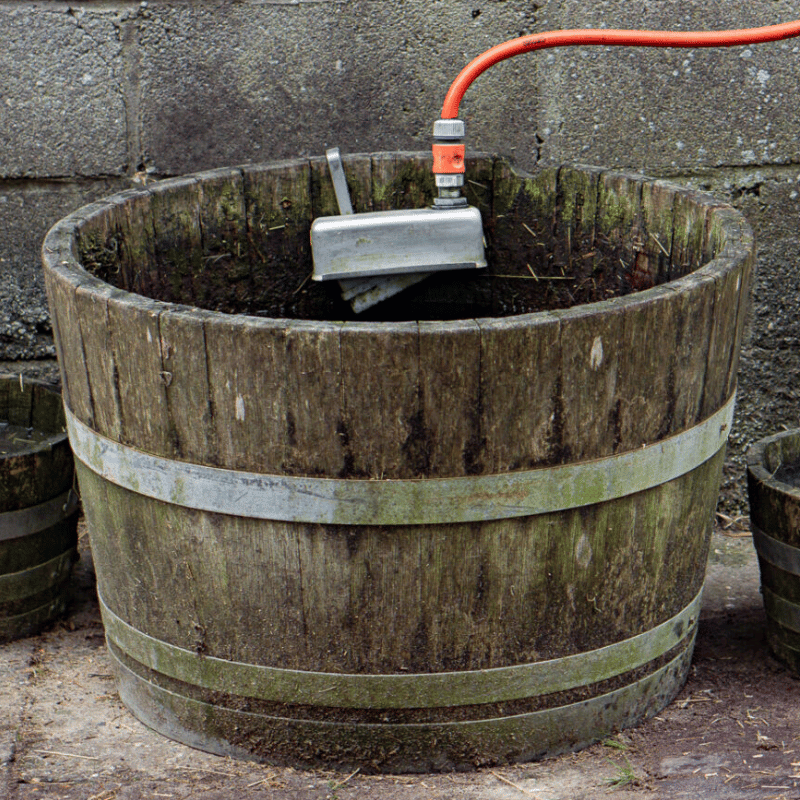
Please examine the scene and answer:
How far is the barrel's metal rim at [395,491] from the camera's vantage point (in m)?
1.95

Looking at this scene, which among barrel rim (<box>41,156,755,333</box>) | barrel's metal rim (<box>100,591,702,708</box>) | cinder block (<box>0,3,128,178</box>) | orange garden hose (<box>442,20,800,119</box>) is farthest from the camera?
cinder block (<box>0,3,128,178</box>)

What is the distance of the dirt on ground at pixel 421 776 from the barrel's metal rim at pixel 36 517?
33 centimetres

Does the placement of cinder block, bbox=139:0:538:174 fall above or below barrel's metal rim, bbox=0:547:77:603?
above

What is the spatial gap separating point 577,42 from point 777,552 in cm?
129

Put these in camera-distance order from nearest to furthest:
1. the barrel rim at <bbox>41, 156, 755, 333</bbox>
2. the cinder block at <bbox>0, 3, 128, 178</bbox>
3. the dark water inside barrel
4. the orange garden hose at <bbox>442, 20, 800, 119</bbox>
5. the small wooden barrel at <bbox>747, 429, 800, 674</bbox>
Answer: the barrel rim at <bbox>41, 156, 755, 333</bbox>
the small wooden barrel at <bbox>747, 429, 800, 674</bbox>
the orange garden hose at <bbox>442, 20, 800, 119</bbox>
the dark water inside barrel
the cinder block at <bbox>0, 3, 128, 178</bbox>

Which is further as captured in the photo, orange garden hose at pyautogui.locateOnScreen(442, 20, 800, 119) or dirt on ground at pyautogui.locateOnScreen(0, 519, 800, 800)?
orange garden hose at pyautogui.locateOnScreen(442, 20, 800, 119)

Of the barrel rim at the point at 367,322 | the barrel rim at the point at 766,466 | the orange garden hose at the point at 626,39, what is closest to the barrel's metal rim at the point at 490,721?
the barrel rim at the point at 766,466

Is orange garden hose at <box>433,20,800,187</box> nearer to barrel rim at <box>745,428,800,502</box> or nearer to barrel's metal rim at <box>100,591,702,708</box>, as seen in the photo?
barrel rim at <box>745,428,800,502</box>

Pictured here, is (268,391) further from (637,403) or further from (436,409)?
(637,403)

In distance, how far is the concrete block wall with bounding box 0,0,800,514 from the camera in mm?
3025

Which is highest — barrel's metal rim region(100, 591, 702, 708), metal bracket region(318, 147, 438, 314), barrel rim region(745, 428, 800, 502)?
metal bracket region(318, 147, 438, 314)

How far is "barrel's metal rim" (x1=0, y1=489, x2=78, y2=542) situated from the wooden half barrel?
1.17ft

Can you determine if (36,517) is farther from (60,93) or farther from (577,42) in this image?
(577,42)

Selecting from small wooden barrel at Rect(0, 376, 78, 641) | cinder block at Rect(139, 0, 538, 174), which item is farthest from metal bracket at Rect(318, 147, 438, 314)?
small wooden barrel at Rect(0, 376, 78, 641)
